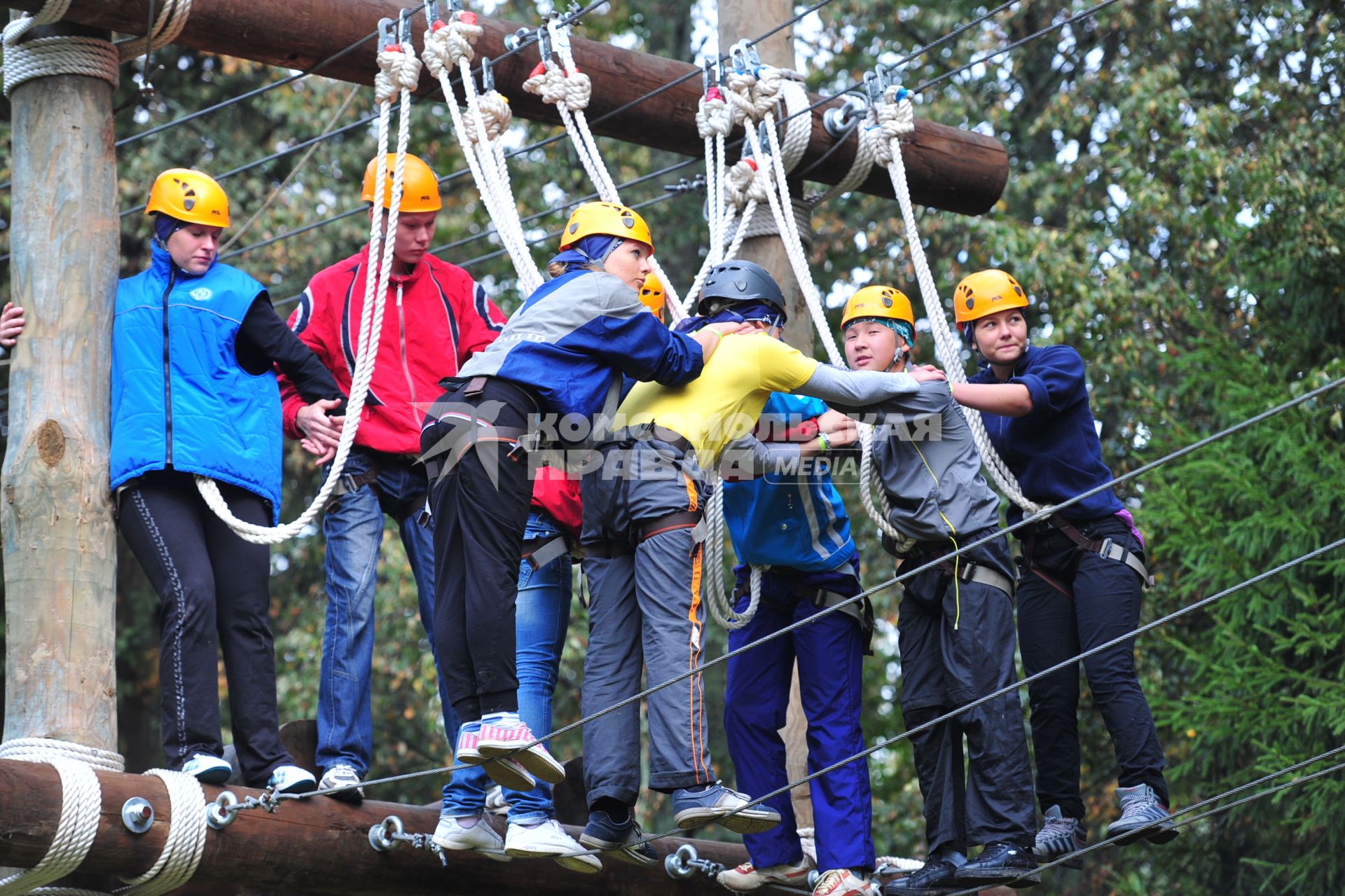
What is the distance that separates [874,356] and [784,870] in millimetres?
1431

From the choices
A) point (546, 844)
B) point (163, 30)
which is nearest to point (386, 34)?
point (163, 30)

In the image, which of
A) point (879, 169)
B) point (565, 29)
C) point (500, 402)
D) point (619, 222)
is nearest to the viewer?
point (500, 402)

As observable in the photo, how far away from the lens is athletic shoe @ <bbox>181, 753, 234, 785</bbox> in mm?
3951

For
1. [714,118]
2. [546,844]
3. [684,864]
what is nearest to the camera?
[546,844]

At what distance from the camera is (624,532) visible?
402cm

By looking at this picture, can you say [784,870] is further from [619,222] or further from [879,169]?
[879,169]

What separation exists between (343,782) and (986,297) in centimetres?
218

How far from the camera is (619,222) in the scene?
415cm

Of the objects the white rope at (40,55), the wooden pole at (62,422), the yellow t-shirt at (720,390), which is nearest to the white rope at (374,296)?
the wooden pole at (62,422)

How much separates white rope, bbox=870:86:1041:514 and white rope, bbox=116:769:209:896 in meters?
2.22

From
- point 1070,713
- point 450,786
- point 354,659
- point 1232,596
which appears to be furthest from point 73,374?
point 1232,596

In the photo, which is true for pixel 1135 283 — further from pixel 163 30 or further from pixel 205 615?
pixel 205 615

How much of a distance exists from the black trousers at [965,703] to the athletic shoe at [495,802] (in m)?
1.11

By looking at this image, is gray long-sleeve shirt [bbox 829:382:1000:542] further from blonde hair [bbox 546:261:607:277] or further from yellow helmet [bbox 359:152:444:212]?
yellow helmet [bbox 359:152:444:212]
